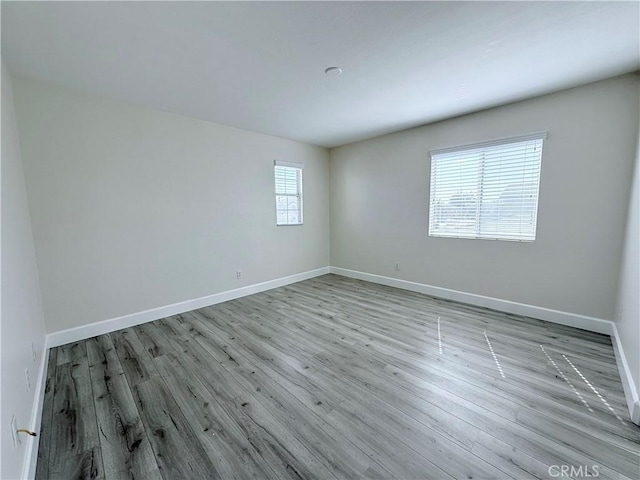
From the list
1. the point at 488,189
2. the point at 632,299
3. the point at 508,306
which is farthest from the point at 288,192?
the point at 632,299

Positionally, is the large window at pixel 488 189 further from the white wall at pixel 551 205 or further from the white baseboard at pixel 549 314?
the white baseboard at pixel 549 314

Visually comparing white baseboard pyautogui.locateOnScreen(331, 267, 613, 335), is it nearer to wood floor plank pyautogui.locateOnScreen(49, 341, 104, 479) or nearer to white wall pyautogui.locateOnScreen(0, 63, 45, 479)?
wood floor plank pyautogui.locateOnScreen(49, 341, 104, 479)

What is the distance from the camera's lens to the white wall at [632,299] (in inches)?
69.6

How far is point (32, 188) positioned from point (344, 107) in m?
3.30

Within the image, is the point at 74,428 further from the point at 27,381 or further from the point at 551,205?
the point at 551,205

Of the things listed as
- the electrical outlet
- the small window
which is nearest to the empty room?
the electrical outlet

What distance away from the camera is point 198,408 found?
5.78 feet

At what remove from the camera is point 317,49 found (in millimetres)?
1997

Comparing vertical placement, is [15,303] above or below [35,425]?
above

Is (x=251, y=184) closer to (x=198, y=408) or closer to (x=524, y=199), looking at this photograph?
(x=198, y=408)

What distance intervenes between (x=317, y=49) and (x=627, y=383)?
11.0 feet

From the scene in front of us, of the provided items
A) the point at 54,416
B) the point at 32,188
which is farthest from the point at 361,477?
the point at 32,188

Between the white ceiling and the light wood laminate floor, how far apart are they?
8.39ft

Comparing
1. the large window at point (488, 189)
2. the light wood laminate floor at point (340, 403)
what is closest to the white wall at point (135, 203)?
the light wood laminate floor at point (340, 403)
